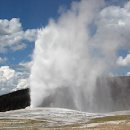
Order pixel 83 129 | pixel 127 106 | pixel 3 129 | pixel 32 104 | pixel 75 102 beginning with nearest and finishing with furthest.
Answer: pixel 83 129 < pixel 3 129 < pixel 32 104 < pixel 75 102 < pixel 127 106

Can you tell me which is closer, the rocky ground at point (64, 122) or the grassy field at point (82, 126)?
the grassy field at point (82, 126)

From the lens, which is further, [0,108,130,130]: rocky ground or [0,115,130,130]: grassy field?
[0,108,130,130]: rocky ground

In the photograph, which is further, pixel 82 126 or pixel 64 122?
pixel 64 122

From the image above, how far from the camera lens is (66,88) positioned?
166 m

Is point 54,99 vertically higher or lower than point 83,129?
higher

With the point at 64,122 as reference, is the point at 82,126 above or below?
below

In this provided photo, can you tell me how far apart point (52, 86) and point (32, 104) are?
14.2 meters

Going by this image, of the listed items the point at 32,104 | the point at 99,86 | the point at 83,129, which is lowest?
the point at 83,129

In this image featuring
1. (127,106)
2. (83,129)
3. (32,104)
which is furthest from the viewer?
(127,106)

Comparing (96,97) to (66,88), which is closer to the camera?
(66,88)

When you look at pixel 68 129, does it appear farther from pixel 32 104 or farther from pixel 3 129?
pixel 32 104

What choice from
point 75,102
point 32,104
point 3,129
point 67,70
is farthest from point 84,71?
point 3,129

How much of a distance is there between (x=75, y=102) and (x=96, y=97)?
1890 cm

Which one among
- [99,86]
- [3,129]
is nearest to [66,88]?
[99,86]
